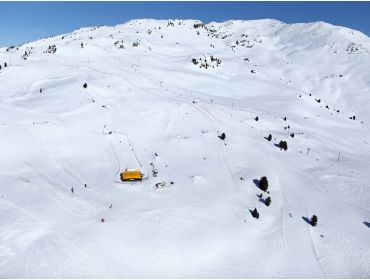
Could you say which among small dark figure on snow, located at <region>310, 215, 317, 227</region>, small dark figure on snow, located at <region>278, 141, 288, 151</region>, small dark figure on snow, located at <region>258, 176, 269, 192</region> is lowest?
small dark figure on snow, located at <region>310, 215, 317, 227</region>

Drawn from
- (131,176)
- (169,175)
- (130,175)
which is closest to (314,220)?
(169,175)

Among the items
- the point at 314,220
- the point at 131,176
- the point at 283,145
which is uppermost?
the point at 283,145

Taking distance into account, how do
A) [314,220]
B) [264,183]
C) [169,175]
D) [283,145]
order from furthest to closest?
[283,145] < [169,175] < [264,183] < [314,220]

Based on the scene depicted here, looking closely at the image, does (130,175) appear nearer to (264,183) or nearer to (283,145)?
(264,183)

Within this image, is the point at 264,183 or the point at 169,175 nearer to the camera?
the point at 264,183

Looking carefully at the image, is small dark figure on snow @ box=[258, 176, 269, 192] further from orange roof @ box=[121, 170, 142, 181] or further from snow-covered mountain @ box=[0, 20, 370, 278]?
orange roof @ box=[121, 170, 142, 181]

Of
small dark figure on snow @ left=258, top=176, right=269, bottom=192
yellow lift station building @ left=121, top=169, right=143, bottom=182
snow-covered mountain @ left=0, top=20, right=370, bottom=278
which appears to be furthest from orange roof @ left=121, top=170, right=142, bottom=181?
small dark figure on snow @ left=258, top=176, right=269, bottom=192

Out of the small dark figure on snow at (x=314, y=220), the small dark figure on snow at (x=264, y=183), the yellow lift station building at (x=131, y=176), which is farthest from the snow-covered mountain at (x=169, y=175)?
the yellow lift station building at (x=131, y=176)

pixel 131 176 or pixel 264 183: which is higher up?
pixel 131 176

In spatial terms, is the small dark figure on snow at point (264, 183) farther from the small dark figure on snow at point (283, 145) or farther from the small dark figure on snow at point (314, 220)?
the small dark figure on snow at point (283, 145)
